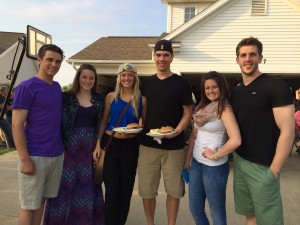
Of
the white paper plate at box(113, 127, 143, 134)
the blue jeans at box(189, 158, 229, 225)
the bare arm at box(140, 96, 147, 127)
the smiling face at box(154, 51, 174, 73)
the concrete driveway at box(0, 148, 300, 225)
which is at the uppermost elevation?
the smiling face at box(154, 51, 174, 73)

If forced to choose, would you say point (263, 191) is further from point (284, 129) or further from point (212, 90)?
point (212, 90)

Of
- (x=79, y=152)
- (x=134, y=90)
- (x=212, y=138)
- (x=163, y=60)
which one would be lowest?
(x=79, y=152)

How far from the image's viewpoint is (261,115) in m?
2.57

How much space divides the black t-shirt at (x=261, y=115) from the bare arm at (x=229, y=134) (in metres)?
0.08

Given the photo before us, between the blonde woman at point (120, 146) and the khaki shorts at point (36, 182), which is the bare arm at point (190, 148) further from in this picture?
the khaki shorts at point (36, 182)

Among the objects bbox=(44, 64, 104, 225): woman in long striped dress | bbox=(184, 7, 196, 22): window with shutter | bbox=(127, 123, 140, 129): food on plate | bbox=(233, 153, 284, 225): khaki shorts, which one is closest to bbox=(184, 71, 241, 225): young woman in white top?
bbox=(233, 153, 284, 225): khaki shorts

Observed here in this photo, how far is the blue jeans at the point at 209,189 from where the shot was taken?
2.84 meters

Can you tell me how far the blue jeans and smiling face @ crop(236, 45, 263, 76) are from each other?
3.10ft

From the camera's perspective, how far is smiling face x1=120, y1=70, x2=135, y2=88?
3389 mm

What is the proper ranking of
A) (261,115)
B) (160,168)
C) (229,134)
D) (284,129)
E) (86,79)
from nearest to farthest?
(284,129) < (261,115) < (229,134) < (86,79) < (160,168)

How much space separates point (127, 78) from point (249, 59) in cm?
140

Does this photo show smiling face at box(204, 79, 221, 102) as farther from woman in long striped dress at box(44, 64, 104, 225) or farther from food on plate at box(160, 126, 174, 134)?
woman in long striped dress at box(44, 64, 104, 225)

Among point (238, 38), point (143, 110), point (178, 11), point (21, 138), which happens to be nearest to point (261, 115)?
point (143, 110)

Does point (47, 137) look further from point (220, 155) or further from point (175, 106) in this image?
point (220, 155)
